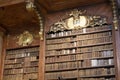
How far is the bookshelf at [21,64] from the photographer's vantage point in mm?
5051

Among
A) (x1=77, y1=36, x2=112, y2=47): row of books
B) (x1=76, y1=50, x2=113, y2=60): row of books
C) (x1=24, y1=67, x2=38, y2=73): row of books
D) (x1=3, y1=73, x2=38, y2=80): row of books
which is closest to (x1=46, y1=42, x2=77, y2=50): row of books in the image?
(x1=77, y1=36, x2=112, y2=47): row of books

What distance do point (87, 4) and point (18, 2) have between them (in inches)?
51.8

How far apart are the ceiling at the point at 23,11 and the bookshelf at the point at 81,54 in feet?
1.66

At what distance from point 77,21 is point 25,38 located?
1.25 meters

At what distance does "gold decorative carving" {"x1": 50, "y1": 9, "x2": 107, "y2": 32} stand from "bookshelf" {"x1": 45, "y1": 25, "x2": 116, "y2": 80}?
0.08 m

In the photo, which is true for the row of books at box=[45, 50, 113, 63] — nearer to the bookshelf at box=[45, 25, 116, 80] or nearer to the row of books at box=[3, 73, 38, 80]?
the bookshelf at box=[45, 25, 116, 80]

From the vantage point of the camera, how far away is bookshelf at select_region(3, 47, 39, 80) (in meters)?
5.05

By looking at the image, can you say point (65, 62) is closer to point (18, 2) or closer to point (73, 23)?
point (73, 23)

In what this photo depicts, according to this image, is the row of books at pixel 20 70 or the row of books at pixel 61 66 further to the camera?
the row of books at pixel 20 70

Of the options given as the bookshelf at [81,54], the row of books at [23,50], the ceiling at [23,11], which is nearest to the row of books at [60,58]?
the bookshelf at [81,54]

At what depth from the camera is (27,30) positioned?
5430 millimetres

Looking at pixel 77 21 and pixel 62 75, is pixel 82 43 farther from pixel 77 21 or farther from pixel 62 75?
pixel 62 75

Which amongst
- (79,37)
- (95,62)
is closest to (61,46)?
(79,37)

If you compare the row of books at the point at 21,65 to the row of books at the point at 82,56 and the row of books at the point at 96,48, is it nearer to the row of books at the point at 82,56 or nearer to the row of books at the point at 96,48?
the row of books at the point at 82,56
